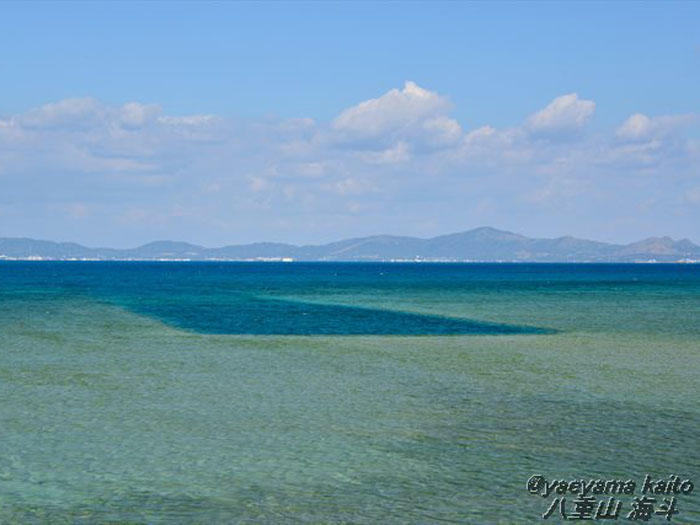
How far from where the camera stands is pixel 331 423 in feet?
77.0

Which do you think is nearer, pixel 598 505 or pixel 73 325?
pixel 598 505

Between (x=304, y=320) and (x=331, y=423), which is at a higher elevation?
(x=304, y=320)

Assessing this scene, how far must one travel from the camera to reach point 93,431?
72.4 feet

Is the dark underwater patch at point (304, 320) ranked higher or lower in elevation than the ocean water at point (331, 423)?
higher

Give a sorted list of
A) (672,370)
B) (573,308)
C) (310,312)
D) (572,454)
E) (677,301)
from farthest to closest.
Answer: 1. (677,301)
2. (573,308)
3. (310,312)
4. (672,370)
5. (572,454)

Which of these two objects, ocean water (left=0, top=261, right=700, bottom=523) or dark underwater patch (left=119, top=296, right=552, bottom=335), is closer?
ocean water (left=0, top=261, right=700, bottom=523)

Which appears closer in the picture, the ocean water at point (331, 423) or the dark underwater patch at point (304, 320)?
the ocean water at point (331, 423)

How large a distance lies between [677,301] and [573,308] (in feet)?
60.2

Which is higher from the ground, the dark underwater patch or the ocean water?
the dark underwater patch

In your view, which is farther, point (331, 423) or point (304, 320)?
point (304, 320)

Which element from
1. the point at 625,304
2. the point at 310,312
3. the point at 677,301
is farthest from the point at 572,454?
the point at 677,301

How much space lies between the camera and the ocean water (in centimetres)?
1603

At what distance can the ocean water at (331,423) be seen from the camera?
16031mm

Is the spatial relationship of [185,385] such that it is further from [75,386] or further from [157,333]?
[157,333]
